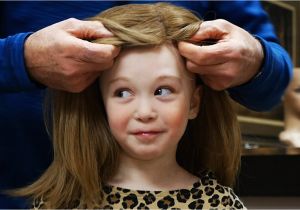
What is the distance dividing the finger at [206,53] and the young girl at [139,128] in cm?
3

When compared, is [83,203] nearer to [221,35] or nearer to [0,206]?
[0,206]

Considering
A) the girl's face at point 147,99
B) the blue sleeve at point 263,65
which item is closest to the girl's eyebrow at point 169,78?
the girl's face at point 147,99

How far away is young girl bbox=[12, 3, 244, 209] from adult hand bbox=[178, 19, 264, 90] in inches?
1.0

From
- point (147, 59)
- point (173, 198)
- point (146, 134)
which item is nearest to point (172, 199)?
point (173, 198)

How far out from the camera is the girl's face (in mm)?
800

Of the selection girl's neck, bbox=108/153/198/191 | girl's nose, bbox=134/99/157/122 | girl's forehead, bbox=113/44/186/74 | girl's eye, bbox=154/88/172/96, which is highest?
girl's forehead, bbox=113/44/186/74

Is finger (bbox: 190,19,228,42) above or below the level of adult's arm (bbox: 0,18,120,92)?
above

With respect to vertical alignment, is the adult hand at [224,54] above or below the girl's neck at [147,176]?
above

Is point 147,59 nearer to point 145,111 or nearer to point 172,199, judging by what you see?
point 145,111

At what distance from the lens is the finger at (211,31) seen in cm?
79

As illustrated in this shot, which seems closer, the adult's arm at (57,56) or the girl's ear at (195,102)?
the adult's arm at (57,56)

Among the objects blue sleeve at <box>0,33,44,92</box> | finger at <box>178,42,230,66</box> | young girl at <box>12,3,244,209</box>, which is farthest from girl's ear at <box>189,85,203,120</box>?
blue sleeve at <box>0,33,44,92</box>

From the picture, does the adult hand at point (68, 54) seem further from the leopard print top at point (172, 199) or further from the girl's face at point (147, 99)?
the leopard print top at point (172, 199)

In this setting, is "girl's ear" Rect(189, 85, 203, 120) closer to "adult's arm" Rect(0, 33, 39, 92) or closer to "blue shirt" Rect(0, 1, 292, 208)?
"blue shirt" Rect(0, 1, 292, 208)
